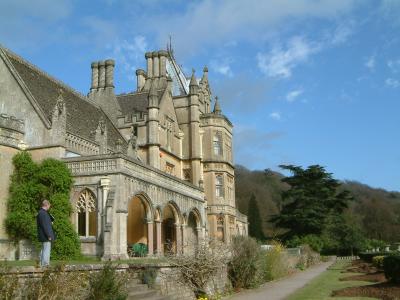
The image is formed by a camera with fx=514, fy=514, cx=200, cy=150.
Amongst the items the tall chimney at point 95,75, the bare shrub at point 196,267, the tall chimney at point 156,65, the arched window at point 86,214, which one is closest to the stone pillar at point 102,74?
the tall chimney at point 95,75

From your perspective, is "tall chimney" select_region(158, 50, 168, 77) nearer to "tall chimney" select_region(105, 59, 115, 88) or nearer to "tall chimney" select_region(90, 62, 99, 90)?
"tall chimney" select_region(105, 59, 115, 88)

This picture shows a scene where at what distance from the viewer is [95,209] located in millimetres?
21672

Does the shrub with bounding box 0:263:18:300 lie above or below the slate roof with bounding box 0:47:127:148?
below

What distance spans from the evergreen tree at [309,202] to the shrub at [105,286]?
44864 millimetres

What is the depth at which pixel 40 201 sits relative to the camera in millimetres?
21844

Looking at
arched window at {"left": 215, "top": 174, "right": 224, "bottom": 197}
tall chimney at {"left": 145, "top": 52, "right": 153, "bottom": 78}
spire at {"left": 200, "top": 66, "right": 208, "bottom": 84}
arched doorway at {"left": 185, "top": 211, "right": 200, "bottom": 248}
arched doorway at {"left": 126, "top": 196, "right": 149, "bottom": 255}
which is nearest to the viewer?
arched doorway at {"left": 126, "top": 196, "right": 149, "bottom": 255}

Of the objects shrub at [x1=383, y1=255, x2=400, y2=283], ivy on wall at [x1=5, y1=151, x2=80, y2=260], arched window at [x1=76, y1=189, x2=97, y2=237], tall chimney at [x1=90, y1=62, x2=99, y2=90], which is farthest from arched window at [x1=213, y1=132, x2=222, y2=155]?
shrub at [x1=383, y1=255, x2=400, y2=283]

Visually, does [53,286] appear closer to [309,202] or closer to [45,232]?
[45,232]

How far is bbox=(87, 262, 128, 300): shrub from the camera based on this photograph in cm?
1087

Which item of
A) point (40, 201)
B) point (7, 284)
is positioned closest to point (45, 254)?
point (7, 284)

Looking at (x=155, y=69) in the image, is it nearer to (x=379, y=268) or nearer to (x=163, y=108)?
(x=163, y=108)

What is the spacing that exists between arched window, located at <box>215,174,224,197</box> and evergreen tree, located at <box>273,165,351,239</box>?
17963mm

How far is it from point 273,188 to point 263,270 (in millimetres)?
81024

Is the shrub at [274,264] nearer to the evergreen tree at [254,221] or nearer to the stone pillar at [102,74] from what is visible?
the stone pillar at [102,74]
